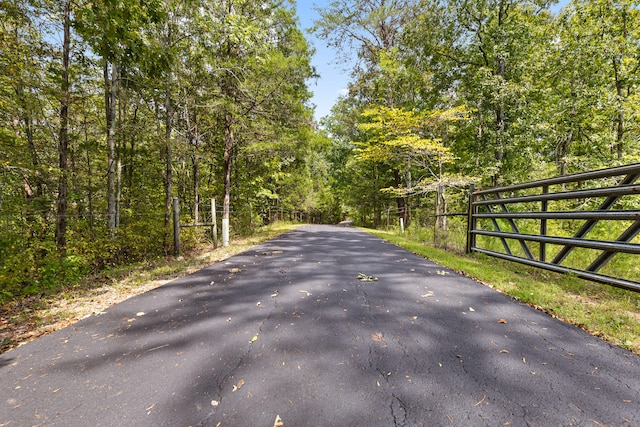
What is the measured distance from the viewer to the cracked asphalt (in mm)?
1410

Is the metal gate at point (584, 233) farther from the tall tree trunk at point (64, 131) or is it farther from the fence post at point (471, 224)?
the tall tree trunk at point (64, 131)

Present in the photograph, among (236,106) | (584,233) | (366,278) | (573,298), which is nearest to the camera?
(573,298)

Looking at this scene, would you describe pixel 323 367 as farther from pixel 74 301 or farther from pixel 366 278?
pixel 74 301

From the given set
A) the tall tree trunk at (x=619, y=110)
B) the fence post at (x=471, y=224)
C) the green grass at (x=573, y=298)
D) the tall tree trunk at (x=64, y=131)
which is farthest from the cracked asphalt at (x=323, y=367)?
the tall tree trunk at (x=619, y=110)

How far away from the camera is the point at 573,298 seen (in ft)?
9.76

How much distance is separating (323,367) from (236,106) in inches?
335

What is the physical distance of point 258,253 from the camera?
6449mm

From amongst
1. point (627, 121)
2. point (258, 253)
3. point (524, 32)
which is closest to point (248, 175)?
point (258, 253)

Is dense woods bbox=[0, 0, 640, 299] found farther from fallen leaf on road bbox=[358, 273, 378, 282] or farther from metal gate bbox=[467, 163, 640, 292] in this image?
fallen leaf on road bbox=[358, 273, 378, 282]

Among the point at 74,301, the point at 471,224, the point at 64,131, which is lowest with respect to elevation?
the point at 74,301

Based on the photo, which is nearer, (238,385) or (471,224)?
(238,385)

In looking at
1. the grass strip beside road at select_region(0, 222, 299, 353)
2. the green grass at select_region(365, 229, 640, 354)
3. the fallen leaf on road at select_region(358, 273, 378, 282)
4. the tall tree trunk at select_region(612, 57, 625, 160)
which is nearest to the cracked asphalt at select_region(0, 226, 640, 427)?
the green grass at select_region(365, 229, 640, 354)

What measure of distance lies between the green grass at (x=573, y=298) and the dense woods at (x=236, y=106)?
12.4ft

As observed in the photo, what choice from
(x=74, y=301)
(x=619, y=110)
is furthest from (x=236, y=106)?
(x=619, y=110)
